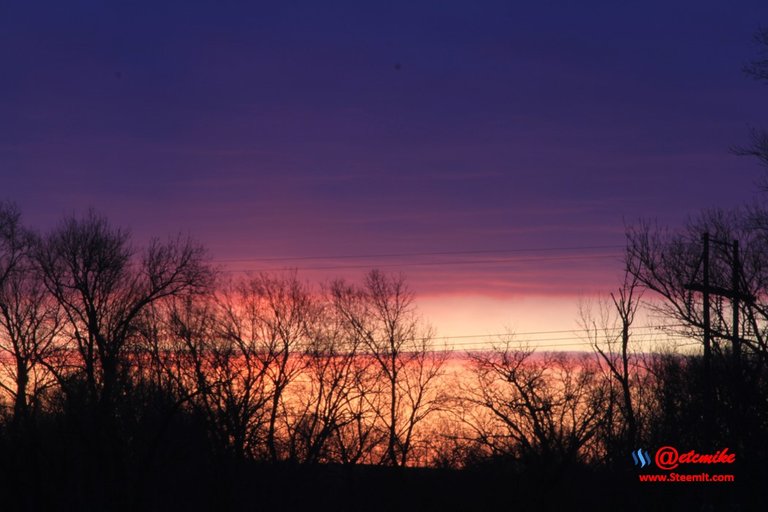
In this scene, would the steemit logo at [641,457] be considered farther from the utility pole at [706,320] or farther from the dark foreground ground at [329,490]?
the utility pole at [706,320]

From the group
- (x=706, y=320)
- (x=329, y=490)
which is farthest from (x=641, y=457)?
(x=329, y=490)

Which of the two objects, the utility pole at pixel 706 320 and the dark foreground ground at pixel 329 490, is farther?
the dark foreground ground at pixel 329 490

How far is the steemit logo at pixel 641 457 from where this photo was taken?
116ft

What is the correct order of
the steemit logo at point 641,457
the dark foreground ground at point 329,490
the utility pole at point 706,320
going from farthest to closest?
the dark foreground ground at point 329,490 → the steemit logo at point 641,457 → the utility pole at point 706,320

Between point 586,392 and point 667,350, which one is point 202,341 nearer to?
point 586,392

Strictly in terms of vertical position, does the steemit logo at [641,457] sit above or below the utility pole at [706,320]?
below

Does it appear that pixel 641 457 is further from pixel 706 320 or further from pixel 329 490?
pixel 329 490

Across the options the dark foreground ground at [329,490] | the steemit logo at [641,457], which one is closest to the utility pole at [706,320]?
the steemit logo at [641,457]

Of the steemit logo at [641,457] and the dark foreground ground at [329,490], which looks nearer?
the steemit logo at [641,457]

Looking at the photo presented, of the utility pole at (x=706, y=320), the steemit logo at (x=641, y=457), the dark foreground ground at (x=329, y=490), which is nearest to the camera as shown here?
the utility pole at (x=706, y=320)

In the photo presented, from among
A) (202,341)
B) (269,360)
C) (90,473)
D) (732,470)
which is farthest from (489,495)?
(732,470)

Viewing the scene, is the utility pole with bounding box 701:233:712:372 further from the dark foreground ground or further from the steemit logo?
the dark foreground ground

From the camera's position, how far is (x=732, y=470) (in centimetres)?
2803

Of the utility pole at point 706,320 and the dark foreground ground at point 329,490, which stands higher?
the utility pole at point 706,320
